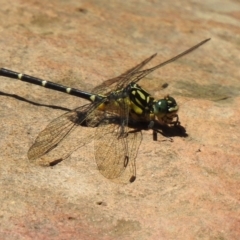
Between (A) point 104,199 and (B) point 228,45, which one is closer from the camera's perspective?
(A) point 104,199

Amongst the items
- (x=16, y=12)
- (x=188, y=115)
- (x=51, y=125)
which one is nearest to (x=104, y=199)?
(x=51, y=125)

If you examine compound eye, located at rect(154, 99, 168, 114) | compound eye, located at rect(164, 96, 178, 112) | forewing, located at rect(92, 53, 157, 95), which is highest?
compound eye, located at rect(164, 96, 178, 112)

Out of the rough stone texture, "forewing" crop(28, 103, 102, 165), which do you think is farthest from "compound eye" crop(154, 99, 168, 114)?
"forewing" crop(28, 103, 102, 165)

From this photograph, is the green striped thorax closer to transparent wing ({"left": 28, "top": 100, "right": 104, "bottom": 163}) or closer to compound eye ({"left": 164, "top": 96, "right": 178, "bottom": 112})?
compound eye ({"left": 164, "top": 96, "right": 178, "bottom": 112})

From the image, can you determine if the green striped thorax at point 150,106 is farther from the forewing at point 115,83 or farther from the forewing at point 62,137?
the forewing at point 62,137

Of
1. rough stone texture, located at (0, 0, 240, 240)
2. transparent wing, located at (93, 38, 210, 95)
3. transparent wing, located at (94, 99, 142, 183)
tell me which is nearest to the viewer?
rough stone texture, located at (0, 0, 240, 240)

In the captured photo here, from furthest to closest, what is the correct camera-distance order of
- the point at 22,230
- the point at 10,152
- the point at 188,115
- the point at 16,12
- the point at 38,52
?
1. the point at 16,12
2. the point at 38,52
3. the point at 188,115
4. the point at 10,152
5. the point at 22,230

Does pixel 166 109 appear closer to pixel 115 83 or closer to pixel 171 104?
pixel 171 104

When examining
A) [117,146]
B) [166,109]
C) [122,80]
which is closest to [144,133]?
[166,109]

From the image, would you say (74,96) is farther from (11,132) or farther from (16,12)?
(16,12)
